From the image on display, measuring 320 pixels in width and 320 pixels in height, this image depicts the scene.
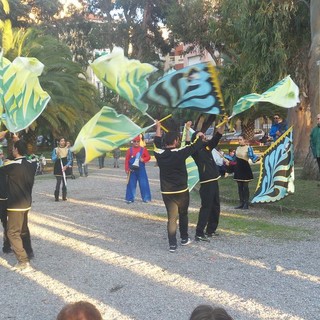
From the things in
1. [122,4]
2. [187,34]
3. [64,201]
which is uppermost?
[122,4]

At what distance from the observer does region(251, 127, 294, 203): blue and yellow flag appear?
28.8 feet

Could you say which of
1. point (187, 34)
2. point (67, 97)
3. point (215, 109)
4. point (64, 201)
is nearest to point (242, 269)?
point (215, 109)

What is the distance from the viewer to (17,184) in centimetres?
605

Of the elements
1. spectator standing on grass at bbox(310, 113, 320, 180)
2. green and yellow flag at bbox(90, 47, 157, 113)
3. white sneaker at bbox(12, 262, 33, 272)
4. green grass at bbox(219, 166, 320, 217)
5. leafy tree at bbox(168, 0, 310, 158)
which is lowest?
green grass at bbox(219, 166, 320, 217)

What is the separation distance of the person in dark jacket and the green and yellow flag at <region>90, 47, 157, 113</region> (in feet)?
5.10

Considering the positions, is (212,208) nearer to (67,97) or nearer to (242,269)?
(242,269)

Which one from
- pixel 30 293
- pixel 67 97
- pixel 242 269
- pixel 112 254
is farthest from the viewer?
pixel 67 97

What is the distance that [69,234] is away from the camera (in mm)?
8016

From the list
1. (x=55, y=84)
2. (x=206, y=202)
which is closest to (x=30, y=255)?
(x=206, y=202)

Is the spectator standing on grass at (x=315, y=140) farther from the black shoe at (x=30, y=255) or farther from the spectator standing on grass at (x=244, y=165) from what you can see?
the black shoe at (x=30, y=255)

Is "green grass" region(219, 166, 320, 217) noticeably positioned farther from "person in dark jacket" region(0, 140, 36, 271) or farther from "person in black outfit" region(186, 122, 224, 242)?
"person in dark jacket" region(0, 140, 36, 271)

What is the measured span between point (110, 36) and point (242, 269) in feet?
118

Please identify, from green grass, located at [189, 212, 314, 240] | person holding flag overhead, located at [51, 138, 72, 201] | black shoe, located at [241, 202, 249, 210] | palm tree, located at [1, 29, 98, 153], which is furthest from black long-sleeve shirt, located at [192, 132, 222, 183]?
palm tree, located at [1, 29, 98, 153]

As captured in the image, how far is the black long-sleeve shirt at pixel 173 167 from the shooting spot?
647 centimetres
